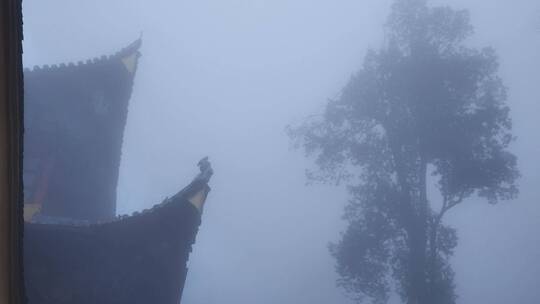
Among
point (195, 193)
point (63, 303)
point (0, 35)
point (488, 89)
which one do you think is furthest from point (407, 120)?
point (0, 35)

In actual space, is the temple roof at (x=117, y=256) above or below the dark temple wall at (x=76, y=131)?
below

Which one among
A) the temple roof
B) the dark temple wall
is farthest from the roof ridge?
the temple roof

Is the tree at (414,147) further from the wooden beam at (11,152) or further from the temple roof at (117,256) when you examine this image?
the wooden beam at (11,152)

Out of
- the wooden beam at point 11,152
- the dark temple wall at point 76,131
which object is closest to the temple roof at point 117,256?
the dark temple wall at point 76,131

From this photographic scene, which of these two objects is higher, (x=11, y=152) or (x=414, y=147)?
(x=414, y=147)

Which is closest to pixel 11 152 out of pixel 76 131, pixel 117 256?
pixel 117 256

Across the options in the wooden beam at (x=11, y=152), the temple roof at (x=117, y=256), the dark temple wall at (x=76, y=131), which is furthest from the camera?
the dark temple wall at (x=76, y=131)

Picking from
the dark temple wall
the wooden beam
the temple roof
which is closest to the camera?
the wooden beam

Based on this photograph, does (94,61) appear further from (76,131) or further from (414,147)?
(414,147)

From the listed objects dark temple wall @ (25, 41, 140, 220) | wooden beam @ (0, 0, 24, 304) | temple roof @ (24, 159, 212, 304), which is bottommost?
wooden beam @ (0, 0, 24, 304)

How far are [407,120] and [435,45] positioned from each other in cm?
310

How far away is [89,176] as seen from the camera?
14.7m

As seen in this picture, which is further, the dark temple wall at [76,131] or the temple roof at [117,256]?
the dark temple wall at [76,131]

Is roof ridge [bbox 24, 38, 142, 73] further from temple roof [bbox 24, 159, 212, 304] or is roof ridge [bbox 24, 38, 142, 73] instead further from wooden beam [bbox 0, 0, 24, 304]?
wooden beam [bbox 0, 0, 24, 304]
